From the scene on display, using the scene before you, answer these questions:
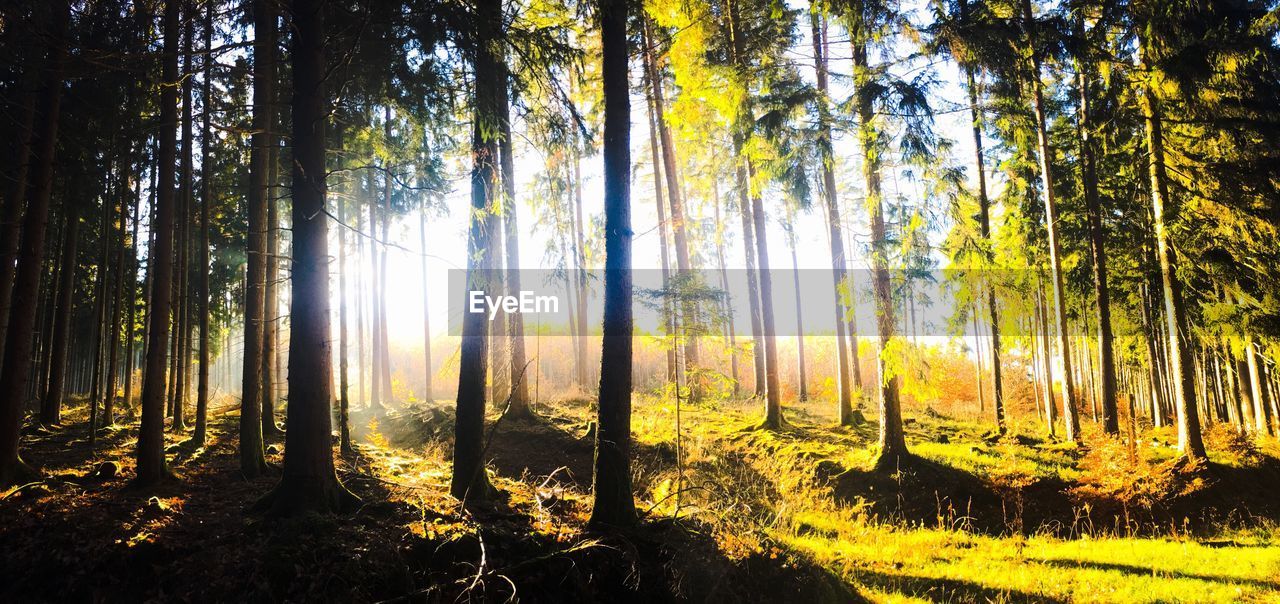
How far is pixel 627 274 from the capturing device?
6.46 m

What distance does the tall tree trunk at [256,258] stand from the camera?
8266mm

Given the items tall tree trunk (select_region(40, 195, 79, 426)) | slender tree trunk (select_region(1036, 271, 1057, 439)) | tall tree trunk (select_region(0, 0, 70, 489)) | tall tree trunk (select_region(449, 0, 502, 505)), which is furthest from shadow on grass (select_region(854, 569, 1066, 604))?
tall tree trunk (select_region(40, 195, 79, 426))

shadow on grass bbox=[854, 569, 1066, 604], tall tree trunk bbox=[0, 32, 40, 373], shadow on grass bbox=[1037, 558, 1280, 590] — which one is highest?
tall tree trunk bbox=[0, 32, 40, 373]

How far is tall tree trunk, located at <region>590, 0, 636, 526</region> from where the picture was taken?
20.5ft

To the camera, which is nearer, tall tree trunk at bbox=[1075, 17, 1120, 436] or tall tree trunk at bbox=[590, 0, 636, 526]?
tall tree trunk at bbox=[590, 0, 636, 526]

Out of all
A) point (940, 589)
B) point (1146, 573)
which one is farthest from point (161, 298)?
point (1146, 573)

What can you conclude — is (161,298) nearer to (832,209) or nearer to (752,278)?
(832,209)

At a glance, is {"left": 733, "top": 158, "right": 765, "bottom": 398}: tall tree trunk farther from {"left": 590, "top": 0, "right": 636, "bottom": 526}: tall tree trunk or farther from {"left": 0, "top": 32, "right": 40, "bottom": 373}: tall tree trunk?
{"left": 0, "top": 32, "right": 40, "bottom": 373}: tall tree trunk

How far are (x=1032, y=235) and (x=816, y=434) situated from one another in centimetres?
1179

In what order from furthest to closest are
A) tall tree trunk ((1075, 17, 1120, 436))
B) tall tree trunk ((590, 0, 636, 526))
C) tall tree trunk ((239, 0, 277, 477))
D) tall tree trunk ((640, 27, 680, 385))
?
1. tall tree trunk ((1075, 17, 1120, 436))
2. tall tree trunk ((640, 27, 680, 385))
3. tall tree trunk ((239, 0, 277, 477))
4. tall tree trunk ((590, 0, 636, 526))

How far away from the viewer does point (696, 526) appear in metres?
6.32

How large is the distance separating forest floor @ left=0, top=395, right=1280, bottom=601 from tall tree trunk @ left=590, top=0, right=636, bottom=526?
47cm

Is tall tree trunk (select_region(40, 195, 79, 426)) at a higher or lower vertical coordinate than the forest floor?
higher

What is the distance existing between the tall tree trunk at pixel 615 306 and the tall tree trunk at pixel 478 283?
5.55ft
